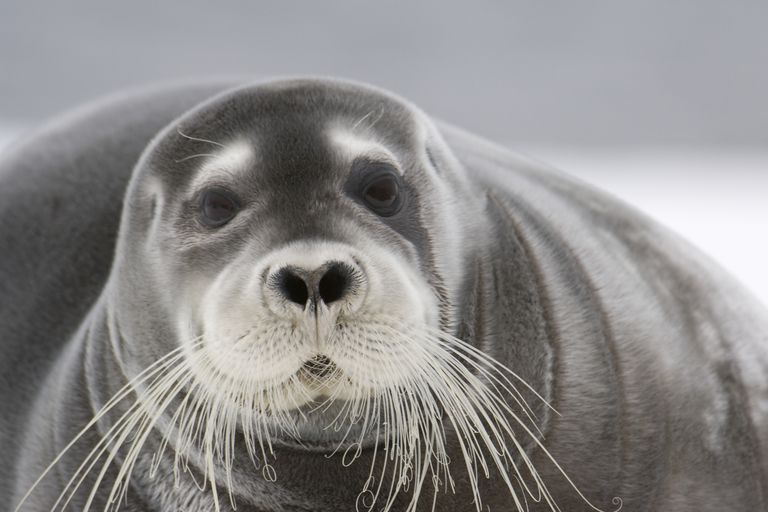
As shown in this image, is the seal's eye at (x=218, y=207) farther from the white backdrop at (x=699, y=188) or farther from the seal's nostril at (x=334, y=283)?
the white backdrop at (x=699, y=188)

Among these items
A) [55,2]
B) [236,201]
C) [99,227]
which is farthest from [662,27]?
[236,201]

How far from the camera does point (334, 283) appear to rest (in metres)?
1.51

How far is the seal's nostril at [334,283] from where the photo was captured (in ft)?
4.93

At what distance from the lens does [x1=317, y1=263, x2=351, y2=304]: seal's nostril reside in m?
1.50

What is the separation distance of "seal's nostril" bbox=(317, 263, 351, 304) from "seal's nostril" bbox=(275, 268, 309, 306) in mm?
18

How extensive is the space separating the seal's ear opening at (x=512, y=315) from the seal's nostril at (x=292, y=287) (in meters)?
0.33

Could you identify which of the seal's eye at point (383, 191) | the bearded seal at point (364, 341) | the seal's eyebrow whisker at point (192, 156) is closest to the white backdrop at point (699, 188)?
the bearded seal at point (364, 341)

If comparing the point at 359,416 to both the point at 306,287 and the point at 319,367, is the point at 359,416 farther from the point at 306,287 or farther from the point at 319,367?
the point at 306,287

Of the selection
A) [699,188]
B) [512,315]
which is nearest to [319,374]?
[512,315]

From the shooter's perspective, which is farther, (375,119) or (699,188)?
(699,188)

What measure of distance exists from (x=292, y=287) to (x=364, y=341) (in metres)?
0.11

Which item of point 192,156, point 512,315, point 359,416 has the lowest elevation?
point 359,416

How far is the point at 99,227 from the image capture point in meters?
2.16

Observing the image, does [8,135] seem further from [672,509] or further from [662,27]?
[672,509]
